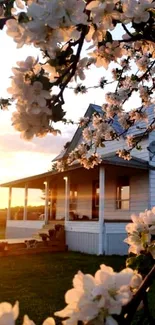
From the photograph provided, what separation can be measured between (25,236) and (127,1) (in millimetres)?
21371

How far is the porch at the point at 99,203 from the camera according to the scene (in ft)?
51.7

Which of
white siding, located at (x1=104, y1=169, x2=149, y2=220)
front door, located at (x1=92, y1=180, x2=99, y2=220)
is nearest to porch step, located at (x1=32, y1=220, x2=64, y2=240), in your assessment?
front door, located at (x1=92, y1=180, x2=99, y2=220)

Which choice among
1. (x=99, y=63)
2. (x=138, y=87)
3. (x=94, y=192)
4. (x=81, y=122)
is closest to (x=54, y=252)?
(x=94, y=192)

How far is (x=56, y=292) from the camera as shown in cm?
848

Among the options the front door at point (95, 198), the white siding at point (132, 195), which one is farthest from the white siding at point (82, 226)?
the front door at point (95, 198)

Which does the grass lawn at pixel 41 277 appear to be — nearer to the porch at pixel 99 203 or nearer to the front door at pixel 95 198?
the porch at pixel 99 203

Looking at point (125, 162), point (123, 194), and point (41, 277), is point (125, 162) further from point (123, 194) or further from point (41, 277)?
point (41, 277)

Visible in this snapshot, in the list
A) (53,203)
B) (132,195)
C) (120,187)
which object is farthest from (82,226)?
(53,203)

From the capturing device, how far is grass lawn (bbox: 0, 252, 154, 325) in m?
7.21

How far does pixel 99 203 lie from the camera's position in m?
16.2

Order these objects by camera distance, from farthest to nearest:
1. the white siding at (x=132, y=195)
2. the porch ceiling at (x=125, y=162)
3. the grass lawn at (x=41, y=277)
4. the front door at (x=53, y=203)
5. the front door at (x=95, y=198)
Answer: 1. the front door at (x=53, y=203)
2. the front door at (x=95, y=198)
3. the white siding at (x=132, y=195)
4. the porch ceiling at (x=125, y=162)
5. the grass lawn at (x=41, y=277)

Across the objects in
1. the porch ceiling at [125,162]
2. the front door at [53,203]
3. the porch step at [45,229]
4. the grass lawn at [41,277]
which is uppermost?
the porch ceiling at [125,162]

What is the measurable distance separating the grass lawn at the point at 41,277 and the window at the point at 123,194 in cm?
364

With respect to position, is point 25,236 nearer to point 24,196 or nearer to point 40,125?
point 24,196
